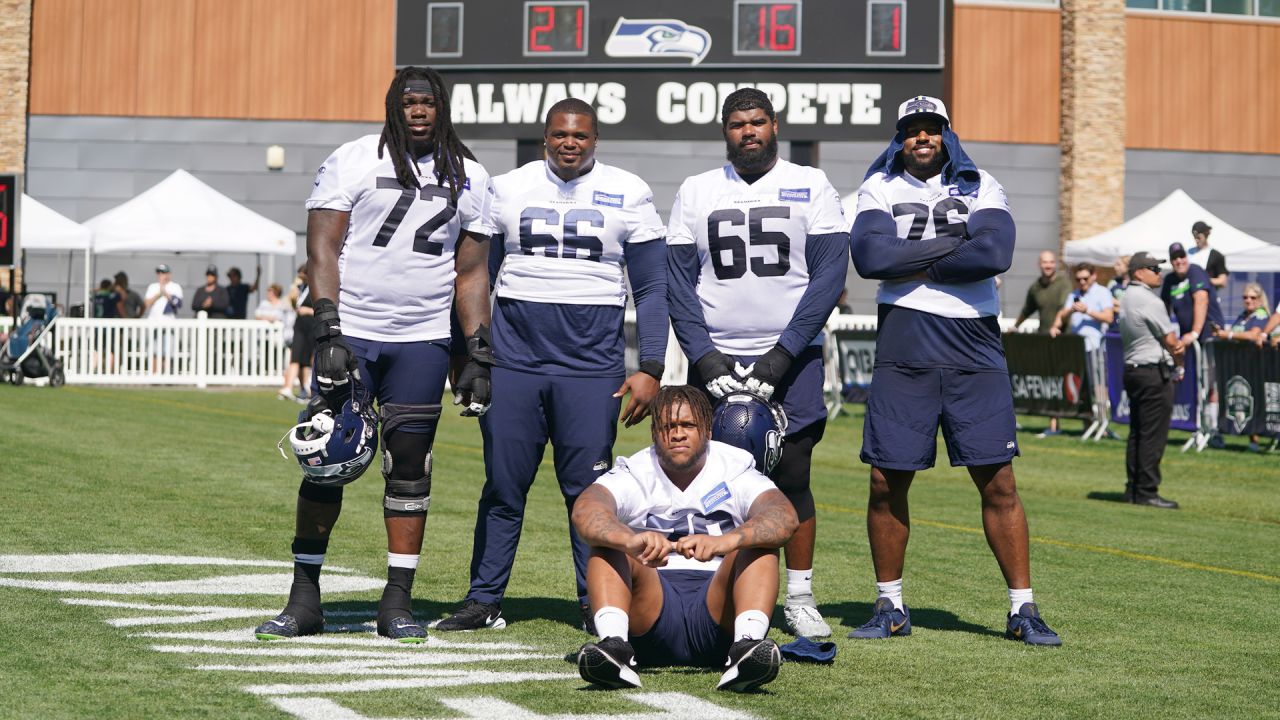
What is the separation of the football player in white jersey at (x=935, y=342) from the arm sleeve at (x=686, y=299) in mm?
662

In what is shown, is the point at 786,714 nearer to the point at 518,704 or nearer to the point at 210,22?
the point at 518,704

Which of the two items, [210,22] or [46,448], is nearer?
[46,448]

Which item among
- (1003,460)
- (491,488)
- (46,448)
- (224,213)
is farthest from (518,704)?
(224,213)

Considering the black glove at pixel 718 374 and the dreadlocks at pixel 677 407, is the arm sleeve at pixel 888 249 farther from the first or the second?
the dreadlocks at pixel 677 407

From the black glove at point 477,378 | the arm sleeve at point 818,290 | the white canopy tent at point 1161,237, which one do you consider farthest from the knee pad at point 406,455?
the white canopy tent at point 1161,237

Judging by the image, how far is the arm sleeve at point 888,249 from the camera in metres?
6.82

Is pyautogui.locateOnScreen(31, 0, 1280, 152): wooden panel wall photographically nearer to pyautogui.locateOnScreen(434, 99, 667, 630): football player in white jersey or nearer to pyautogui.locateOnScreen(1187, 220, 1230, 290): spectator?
pyautogui.locateOnScreen(1187, 220, 1230, 290): spectator

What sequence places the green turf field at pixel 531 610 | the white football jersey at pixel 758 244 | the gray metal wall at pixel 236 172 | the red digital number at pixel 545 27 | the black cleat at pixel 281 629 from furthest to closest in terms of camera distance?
the gray metal wall at pixel 236 172
the red digital number at pixel 545 27
the white football jersey at pixel 758 244
the black cleat at pixel 281 629
the green turf field at pixel 531 610

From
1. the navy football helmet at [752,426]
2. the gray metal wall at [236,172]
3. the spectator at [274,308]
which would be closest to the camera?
the navy football helmet at [752,426]

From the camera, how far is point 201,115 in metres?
37.5

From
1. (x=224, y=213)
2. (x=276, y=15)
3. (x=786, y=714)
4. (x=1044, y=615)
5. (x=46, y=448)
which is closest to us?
(x=786, y=714)

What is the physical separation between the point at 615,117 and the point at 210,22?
15.3 metres

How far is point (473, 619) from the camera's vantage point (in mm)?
6727

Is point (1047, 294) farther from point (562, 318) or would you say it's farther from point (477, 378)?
point (477, 378)
